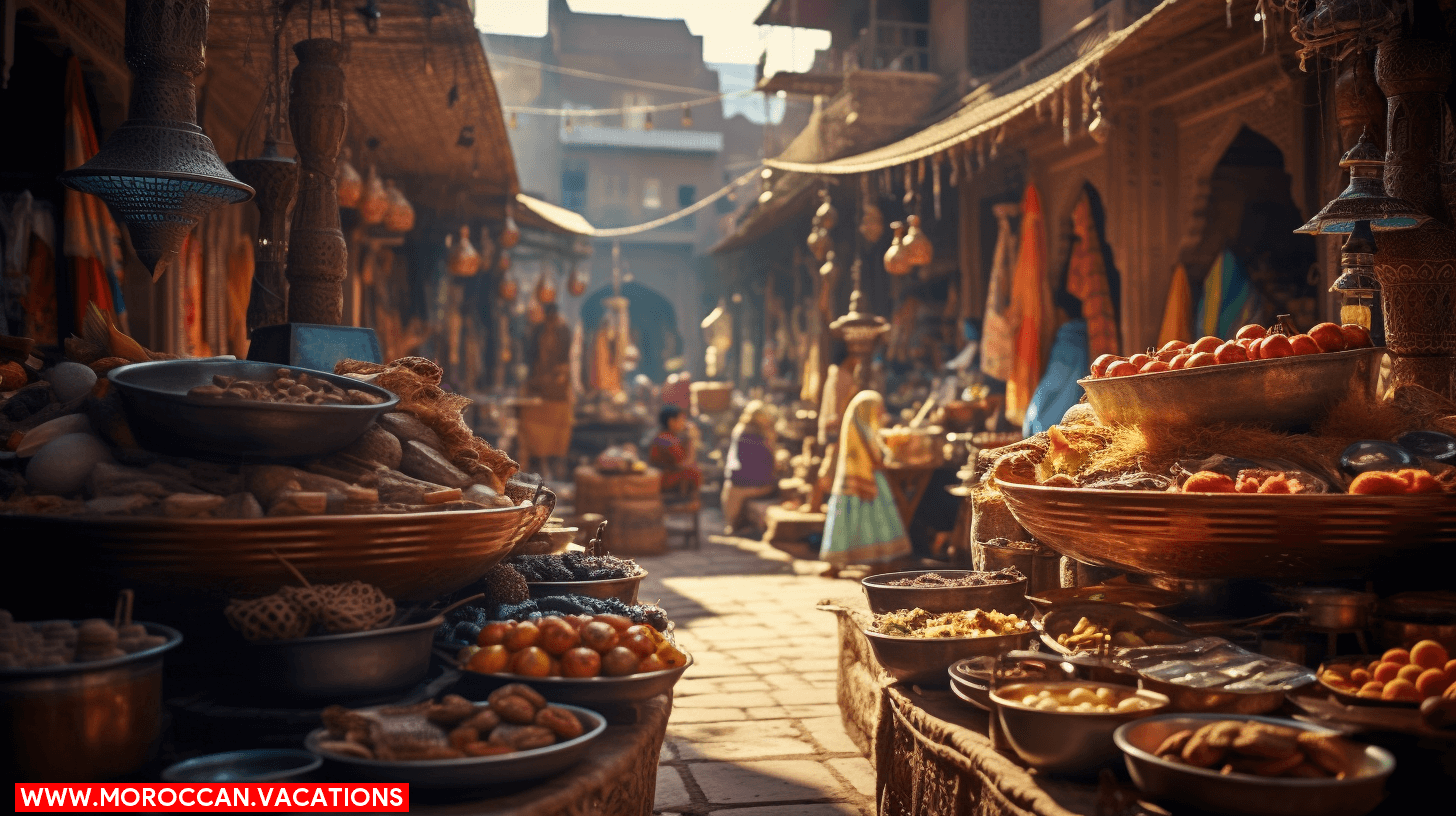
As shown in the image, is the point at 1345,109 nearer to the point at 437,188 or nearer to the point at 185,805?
the point at 185,805

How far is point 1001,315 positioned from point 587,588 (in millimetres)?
6989

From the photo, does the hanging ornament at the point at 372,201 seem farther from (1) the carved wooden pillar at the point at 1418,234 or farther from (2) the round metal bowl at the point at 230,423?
(1) the carved wooden pillar at the point at 1418,234

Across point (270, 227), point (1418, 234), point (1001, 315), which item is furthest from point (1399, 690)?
point (1001, 315)

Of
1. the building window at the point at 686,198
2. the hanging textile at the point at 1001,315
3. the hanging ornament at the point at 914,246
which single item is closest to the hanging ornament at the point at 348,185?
the hanging ornament at the point at 914,246

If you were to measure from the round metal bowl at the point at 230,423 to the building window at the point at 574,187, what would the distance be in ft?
90.9

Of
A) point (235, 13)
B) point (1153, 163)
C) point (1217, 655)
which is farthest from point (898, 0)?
point (1217, 655)

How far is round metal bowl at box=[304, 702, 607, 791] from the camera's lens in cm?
197

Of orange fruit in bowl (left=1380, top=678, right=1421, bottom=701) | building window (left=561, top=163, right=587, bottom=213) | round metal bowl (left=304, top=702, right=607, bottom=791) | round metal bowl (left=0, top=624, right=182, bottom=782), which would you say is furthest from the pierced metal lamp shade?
building window (left=561, top=163, right=587, bottom=213)

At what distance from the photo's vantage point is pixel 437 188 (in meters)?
13.2

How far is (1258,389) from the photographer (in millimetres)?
3133

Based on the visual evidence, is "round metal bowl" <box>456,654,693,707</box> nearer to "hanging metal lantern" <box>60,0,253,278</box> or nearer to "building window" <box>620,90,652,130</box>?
"hanging metal lantern" <box>60,0,253,278</box>

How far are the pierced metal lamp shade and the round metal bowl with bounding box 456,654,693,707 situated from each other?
313 cm

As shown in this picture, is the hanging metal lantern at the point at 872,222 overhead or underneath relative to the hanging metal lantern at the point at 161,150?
overhead

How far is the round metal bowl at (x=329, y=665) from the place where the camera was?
89.6 inches
